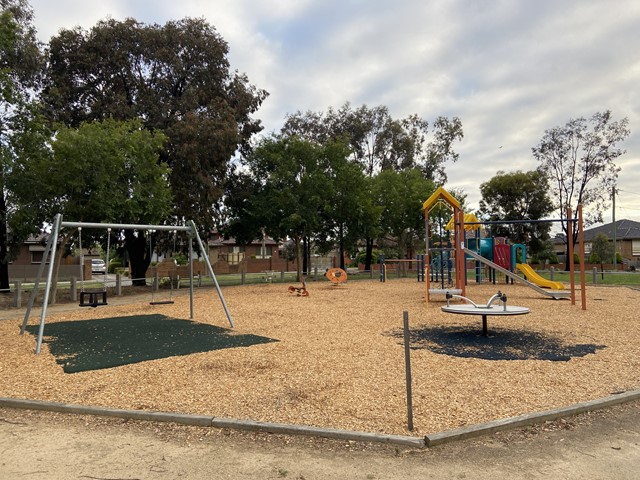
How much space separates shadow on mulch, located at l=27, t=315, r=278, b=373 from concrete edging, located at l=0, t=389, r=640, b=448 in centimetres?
173

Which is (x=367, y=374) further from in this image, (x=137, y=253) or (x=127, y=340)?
(x=137, y=253)

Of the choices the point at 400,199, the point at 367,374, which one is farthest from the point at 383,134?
the point at 367,374

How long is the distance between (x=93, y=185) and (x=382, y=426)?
14.4 metres

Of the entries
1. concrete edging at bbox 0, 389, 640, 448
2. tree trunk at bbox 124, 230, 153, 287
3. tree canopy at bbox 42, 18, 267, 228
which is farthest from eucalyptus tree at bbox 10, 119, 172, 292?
concrete edging at bbox 0, 389, 640, 448

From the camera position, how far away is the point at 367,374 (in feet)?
19.5

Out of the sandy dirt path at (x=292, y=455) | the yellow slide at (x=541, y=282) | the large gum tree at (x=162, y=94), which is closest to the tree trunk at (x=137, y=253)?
the large gum tree at (x=162, y=94)

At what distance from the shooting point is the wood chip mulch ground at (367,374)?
15.3 ft

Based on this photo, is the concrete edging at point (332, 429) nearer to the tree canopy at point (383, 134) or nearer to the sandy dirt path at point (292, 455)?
the sandy dirt path at point (292, 455)

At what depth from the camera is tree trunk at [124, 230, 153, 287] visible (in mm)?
24709

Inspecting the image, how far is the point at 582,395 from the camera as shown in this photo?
16.5ft

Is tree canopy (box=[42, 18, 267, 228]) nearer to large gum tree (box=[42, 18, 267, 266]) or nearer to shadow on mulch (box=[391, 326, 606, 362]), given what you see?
large gum tree (box=[42, 18, 267, 266])

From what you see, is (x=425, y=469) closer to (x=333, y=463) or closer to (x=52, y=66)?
(x=333, y=463)

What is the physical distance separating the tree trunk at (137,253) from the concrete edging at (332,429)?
20647mm

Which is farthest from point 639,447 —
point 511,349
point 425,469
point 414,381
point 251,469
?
point 511,349
